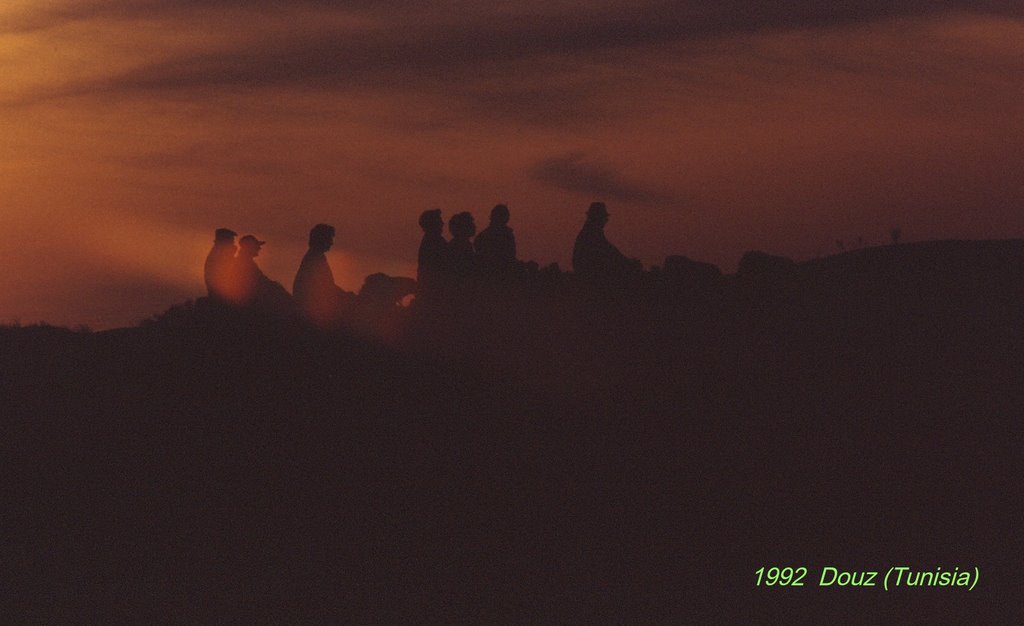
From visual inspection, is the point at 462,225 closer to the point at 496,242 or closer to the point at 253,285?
the point at 496,242

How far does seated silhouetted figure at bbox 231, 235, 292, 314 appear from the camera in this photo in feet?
75.1

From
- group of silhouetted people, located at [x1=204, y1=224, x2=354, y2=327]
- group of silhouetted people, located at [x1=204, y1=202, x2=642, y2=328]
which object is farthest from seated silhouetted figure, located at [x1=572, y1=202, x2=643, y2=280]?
group of silhouetted people, located at [x1=204, y1=224, x2=354, y2=327]

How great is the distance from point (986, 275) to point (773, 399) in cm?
672

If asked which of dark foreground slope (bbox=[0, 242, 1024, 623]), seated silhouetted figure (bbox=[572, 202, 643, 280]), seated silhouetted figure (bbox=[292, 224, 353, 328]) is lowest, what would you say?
dark foreground slope (bbox=[0, 242, 1024, 623])

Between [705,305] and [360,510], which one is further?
[705,305]

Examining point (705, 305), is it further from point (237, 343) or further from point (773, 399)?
point (237, 343)

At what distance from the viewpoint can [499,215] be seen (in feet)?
73.6

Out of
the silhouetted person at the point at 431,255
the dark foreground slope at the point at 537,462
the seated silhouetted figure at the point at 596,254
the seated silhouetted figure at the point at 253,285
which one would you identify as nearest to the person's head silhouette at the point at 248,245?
the seated silhouetted figure at the point at 253,285

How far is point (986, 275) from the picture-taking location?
2809 centimetres

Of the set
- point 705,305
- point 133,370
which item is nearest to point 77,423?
point 133,370

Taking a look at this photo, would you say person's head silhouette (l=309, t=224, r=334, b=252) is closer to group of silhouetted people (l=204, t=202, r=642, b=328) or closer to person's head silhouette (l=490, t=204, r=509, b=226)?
group of silhouetted people (l=204, t=202, r=642, b=328)

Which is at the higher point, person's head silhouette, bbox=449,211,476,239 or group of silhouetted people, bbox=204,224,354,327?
person's head silhouette, bbox=449,211,476,239

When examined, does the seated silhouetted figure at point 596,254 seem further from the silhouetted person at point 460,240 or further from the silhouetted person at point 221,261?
the silhouetted person at point 221,261

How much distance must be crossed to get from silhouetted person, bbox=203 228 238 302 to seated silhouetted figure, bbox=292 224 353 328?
36.6 inches
